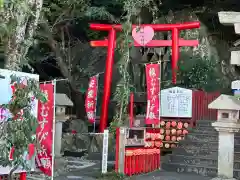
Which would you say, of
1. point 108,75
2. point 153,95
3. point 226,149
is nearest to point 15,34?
point 226,149

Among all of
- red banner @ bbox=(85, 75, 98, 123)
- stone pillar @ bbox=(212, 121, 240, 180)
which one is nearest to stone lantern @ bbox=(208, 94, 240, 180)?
stone pillar @ bbox=(212, 121, 240, 180)

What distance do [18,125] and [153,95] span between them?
9413 millimetres

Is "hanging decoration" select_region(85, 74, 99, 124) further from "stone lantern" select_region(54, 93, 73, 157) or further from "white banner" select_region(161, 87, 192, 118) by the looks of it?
"stone lantern" select_region(54, 93, 73, 157)

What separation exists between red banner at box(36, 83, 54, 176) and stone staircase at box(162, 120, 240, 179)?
278 inches

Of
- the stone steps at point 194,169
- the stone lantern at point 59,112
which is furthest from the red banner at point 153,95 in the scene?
the stone lantern at point 59,112

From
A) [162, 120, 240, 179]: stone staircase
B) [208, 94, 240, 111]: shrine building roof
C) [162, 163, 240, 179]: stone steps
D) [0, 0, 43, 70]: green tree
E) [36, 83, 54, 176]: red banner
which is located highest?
[0, 0, 43, 70]: green tree

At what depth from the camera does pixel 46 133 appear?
26.3 feet

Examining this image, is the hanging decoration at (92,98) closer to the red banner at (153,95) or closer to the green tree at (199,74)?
the red banner at (153,95)

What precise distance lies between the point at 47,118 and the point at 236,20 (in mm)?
6071

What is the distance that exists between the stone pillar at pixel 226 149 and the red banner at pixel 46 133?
5.96 m

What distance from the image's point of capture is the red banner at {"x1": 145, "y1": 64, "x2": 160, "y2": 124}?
1471cm

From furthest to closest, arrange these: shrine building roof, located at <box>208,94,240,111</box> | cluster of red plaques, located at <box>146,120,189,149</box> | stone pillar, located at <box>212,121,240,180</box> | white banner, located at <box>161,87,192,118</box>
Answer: white banner, located at <box>161,87,192,118</box> < cluster of red plaques, located at <box>146,120,189,149</box> < shrine building roof, located at <box>208,94,240,111</box> < stone pillar, located at <box>212,121,240,180</box>

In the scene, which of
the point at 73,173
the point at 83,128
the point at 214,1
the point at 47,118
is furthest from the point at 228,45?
the point at 47,118

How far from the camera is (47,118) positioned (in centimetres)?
809
